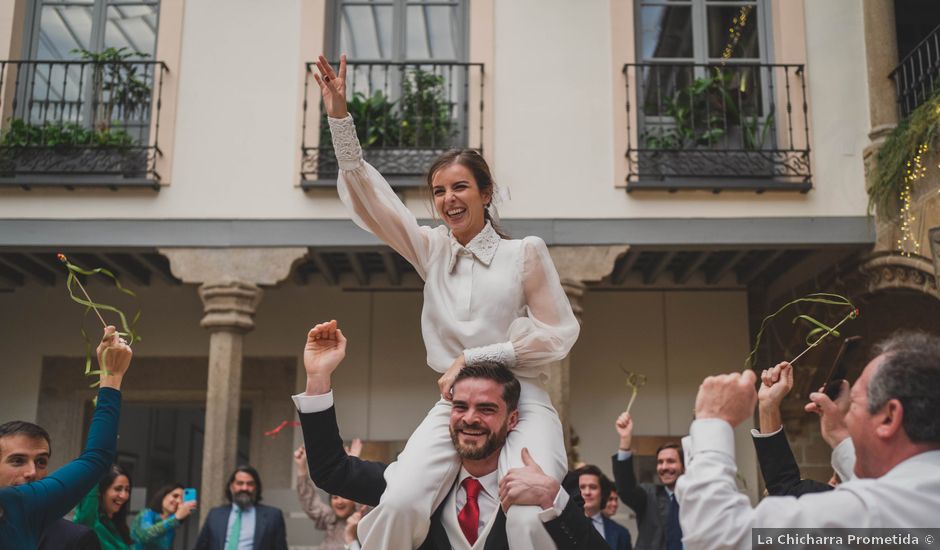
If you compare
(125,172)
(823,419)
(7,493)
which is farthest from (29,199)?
(823,419)

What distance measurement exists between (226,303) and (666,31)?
5088 mm

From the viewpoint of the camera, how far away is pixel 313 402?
2914 millimetres

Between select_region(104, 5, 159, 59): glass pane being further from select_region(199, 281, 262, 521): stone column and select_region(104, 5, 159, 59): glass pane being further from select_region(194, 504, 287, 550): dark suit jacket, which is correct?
select_region(194, 504, 287, 550): dark suit jacket

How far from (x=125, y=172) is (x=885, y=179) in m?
6.86

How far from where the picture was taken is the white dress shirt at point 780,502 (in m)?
1.94

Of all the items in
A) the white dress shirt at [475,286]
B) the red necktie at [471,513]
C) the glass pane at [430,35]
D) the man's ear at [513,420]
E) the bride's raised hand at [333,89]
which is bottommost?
the red necktie at [471,513]

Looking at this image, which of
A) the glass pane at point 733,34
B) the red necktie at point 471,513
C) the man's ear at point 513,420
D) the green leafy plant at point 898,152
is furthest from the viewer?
the glass pane at point 733,34

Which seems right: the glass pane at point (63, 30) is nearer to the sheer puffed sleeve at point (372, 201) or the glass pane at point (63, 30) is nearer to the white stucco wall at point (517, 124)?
the white stucco wall at point (517, 124)

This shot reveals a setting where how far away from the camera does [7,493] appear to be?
9.09 ft

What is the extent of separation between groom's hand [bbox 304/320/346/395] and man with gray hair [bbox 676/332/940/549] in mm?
1174

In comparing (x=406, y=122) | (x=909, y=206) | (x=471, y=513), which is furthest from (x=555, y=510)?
(x=406, y=122)

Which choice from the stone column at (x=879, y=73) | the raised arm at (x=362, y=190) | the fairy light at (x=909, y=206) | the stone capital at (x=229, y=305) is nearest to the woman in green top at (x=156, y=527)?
the stone capital at (x=229, y=305)

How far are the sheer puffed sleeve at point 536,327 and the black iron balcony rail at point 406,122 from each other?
594cm

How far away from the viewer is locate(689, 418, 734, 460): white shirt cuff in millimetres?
2176
